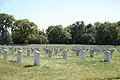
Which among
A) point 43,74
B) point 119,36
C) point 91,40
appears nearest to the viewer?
point 43,74

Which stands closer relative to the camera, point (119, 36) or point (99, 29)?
point (119, 36)

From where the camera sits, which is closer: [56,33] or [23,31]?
[23,31]

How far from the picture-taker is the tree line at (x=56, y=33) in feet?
269

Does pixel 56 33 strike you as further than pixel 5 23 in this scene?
Yes

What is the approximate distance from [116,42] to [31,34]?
25.9m

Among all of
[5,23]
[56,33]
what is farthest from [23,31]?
[56,33]

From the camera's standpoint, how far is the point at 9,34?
267ft

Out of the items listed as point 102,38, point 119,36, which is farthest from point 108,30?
point 119,36

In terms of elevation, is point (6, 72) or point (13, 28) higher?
point (13, 28)

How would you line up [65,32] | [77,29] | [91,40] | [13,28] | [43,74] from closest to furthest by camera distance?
[43,74] < [13,28] < [91,40] < [65,32] < [77,29]

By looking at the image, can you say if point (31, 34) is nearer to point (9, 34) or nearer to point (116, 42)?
point (9, 34)

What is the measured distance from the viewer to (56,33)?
98625 mm

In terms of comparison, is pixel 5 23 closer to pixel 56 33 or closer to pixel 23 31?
pixel 23 31

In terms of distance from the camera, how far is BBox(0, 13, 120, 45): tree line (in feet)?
269
